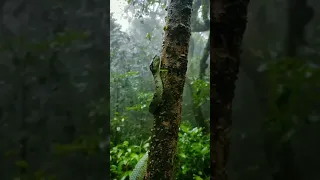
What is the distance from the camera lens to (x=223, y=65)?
1.66 ft

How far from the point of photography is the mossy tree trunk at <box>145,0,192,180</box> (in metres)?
1.43

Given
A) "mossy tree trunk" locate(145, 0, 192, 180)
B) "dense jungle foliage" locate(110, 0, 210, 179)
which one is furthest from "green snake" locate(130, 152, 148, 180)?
"dense jungle foliage" locate(110, 0, 210, 179)

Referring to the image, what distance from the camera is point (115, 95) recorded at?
2539 millimetres

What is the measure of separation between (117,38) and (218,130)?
6.78 ft

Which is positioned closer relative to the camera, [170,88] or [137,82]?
[170,88]

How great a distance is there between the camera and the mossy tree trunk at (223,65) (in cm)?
50

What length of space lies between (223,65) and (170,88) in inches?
37.7

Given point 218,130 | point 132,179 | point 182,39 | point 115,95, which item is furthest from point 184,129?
point 218,130

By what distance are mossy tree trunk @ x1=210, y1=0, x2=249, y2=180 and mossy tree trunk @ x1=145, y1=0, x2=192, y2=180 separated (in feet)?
3.01

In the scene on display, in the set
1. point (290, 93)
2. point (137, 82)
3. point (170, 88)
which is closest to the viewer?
point (290, 93)

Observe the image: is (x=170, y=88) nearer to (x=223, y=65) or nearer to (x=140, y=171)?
(x=140, y=171)

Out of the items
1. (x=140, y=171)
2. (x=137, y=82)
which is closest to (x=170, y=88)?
(x=140, y=171)

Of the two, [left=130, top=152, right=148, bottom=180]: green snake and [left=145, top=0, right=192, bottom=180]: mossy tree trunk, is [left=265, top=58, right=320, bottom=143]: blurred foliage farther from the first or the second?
[left=130, top=152, right=148, bottom=180]: green snake

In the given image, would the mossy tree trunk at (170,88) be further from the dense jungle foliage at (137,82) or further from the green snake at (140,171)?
the dense jungle foliage at (137,82)
